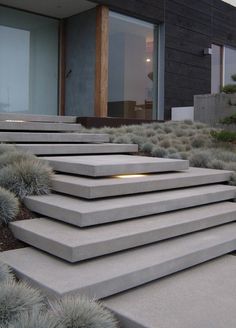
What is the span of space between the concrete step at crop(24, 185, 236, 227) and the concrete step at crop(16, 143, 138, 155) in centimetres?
120

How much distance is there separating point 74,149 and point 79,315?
121 inches

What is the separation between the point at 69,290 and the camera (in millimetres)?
2217

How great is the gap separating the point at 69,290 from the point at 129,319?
356 mm

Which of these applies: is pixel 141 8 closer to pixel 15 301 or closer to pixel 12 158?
pixel 12 158

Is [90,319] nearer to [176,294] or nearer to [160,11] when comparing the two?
[176,294]

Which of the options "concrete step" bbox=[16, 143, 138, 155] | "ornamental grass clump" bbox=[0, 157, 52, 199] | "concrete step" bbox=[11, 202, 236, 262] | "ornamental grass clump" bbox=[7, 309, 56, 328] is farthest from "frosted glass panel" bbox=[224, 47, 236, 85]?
"ornamental grass clump" bbox=[7, 309, 56, 328]

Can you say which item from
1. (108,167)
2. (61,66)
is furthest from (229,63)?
(108,167)

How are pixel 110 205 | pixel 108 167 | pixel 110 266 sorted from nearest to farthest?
1. pixel 110 266
2. pixel 110 205
3. pixel 108 167

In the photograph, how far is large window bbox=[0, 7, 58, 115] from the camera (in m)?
8.62

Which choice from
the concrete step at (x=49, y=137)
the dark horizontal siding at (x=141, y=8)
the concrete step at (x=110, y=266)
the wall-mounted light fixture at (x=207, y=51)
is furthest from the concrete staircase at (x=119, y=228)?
the wall-mounted light fixture at (x=207, y=51)

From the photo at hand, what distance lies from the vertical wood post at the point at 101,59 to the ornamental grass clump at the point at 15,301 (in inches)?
267

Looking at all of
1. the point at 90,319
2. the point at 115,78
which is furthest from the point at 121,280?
the point at 115,78

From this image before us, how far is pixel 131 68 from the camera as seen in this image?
948 centimetres

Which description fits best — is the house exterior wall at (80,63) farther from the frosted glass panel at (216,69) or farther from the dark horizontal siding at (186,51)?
the frosted glass panel at (216,69)
